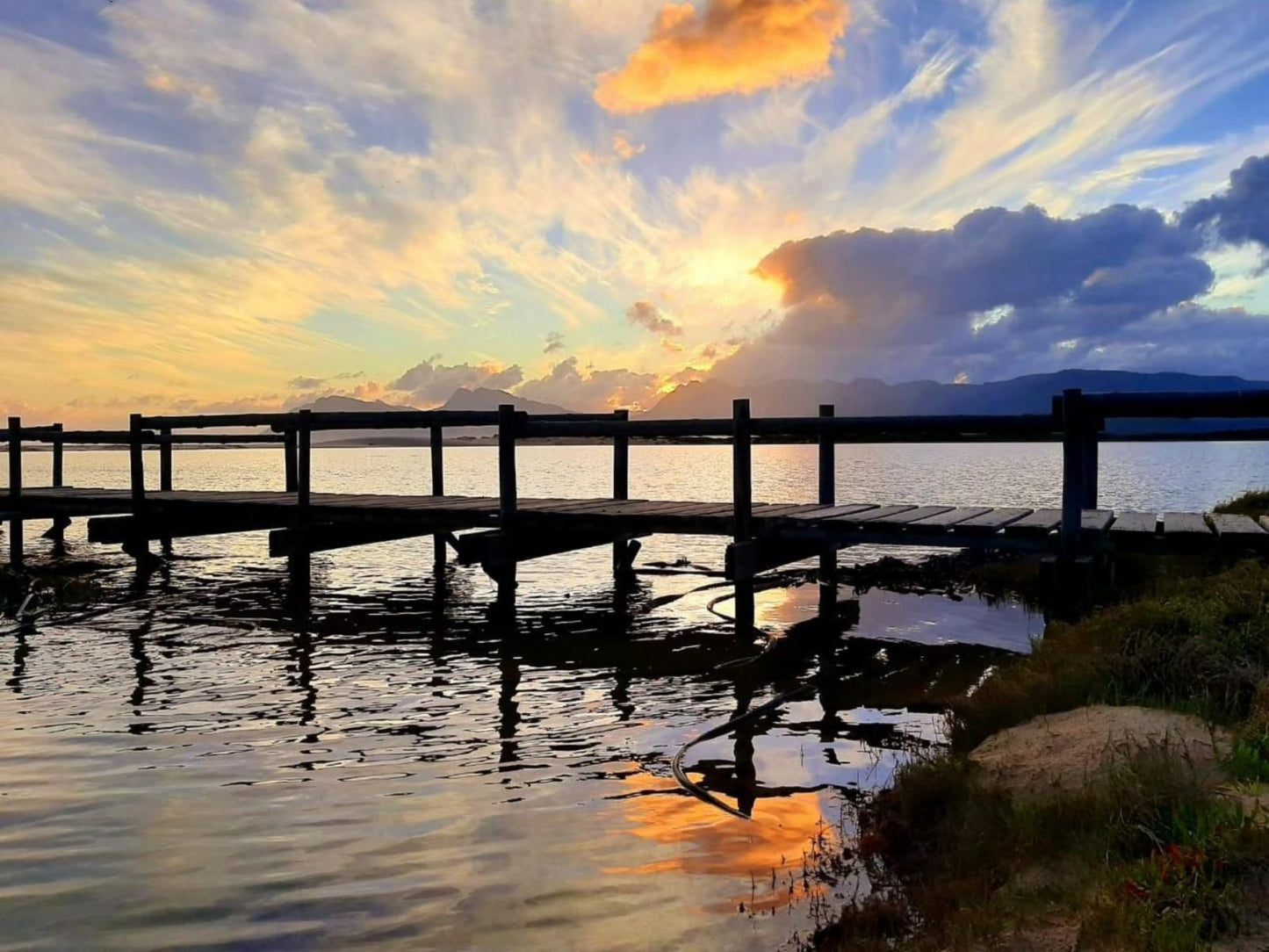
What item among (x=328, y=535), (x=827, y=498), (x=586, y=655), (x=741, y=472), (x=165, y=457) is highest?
(x=165, y=457)

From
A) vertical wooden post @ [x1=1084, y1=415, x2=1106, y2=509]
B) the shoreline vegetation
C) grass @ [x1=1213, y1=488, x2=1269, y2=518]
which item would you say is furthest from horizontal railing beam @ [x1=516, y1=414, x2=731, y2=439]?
grass @ [x1=1213, y1=488, x2=1269, y2=518]

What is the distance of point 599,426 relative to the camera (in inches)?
489

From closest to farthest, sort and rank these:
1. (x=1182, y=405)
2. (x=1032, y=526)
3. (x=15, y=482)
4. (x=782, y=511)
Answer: (x=1182, y=405)
(x=1032, y=526)
(x=782, y=511)
(x=15, y=482)

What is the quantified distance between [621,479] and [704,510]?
392cm

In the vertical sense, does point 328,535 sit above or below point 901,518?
below

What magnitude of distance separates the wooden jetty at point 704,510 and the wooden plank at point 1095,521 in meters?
0.04

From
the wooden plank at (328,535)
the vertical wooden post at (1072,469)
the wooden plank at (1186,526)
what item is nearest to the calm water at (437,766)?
the wooden plank at (328,535)

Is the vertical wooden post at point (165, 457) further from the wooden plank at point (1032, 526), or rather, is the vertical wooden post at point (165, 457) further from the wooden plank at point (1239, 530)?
the wooden plank at point (1239, 530)

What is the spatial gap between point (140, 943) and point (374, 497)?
12.7 metres

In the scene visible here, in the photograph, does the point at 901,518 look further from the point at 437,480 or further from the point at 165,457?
the point at 165,457

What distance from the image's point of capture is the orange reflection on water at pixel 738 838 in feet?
15.8

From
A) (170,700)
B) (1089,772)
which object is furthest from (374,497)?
(1089,772)

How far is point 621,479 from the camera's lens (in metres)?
16.2

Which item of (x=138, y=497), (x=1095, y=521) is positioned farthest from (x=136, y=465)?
(x=1095, y=521)
